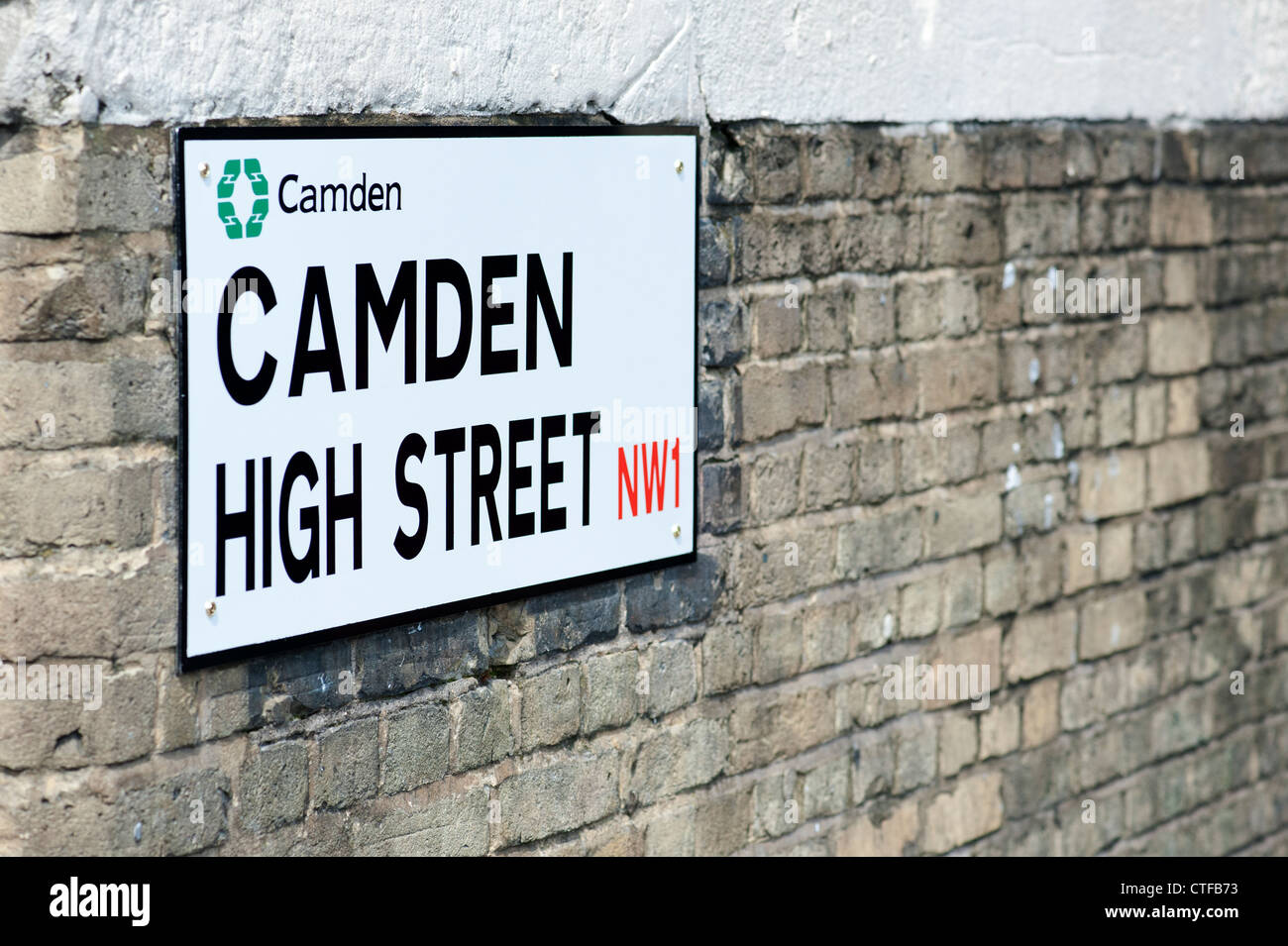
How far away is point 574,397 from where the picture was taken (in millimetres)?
2789

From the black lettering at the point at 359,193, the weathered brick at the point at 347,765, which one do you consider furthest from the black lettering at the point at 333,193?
the weathered brick at the point at 347,765

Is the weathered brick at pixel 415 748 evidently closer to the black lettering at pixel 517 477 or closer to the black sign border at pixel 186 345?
the black sign border at pixel 186 345

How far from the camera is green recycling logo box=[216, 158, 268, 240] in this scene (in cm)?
226

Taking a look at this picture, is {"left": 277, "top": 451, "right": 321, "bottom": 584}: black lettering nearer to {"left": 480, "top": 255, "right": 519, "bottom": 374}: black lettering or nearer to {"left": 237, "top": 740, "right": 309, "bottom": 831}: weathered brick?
{"left": 237, "top": 740, "right": 309, "bottom": 831}: weathered brick

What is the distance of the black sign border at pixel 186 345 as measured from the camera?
87.5 inches

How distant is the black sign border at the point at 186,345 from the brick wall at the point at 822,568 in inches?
1.0

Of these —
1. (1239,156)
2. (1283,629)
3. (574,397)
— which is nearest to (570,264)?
(574,397)

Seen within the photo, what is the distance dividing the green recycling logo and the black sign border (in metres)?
0.04

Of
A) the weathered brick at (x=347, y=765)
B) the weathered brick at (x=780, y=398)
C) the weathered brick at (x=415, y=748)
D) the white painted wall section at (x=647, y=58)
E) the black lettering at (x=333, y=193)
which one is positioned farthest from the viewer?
the weathered brick at (x=780, y=398)

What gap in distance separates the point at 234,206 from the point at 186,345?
0.22 m

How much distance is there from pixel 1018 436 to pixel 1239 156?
140 cm

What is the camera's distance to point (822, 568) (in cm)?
341
